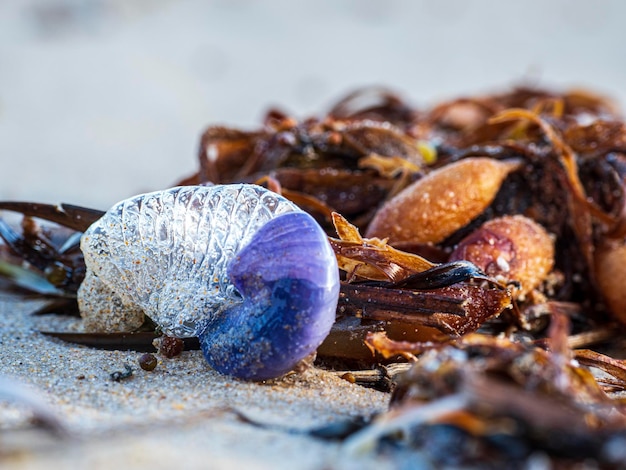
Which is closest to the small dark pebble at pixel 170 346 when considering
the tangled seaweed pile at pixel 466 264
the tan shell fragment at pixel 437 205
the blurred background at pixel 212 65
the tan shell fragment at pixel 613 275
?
the tangled seaweed pile at pixel 466 264

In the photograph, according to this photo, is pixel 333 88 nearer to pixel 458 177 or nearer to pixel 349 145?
pixel 349 145

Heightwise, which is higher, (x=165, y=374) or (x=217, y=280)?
(x=217, y=280)

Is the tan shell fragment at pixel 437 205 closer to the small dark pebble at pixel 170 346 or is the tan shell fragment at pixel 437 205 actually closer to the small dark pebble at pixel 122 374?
the small dark pebble at pixel 170 346

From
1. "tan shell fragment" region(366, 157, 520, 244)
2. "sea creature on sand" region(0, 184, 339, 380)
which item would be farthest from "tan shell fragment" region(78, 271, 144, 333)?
"tan shell fragment" region(366, 157, 520, 244)

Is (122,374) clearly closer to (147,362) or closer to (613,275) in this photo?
(147,362)

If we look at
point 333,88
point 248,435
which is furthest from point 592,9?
point 248,435

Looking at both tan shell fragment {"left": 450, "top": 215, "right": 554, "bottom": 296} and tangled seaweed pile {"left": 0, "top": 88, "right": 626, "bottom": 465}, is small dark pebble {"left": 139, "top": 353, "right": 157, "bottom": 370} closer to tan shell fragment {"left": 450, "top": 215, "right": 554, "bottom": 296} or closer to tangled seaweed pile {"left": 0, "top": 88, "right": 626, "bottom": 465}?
tangled seaweed pile {"left": 0, "top": 88, "right": 626, "bottom": 465}
